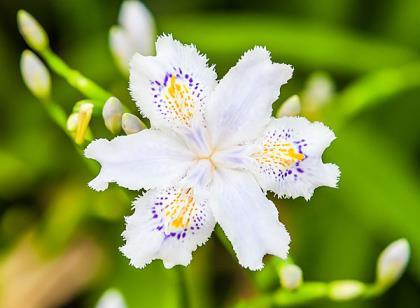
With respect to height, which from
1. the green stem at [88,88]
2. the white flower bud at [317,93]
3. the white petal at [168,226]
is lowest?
the white petal at [168,226]

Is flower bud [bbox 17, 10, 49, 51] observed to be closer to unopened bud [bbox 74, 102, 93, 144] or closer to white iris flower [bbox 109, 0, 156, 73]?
white iris flower [bbox 109, 0, 156, 73]

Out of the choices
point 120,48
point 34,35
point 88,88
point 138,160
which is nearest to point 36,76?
point 34,35

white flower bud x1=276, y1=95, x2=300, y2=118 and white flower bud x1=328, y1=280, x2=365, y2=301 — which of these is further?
white flower bud x1=328, y1=280, x2=365, y2=301

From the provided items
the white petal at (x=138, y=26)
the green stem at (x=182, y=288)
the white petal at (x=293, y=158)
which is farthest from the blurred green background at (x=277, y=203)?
the white petal at (x=293, y=158)

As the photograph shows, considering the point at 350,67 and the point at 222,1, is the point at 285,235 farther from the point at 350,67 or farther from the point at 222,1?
the point at 222,1

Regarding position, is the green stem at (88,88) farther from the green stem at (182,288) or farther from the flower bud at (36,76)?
the green stem at (182,288)

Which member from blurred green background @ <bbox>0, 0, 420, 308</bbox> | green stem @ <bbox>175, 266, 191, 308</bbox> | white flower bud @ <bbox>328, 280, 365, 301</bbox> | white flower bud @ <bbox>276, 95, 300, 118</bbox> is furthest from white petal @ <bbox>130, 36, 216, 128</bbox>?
blurred green background @ <bbox>0, 0, 420, 308</bbox>
